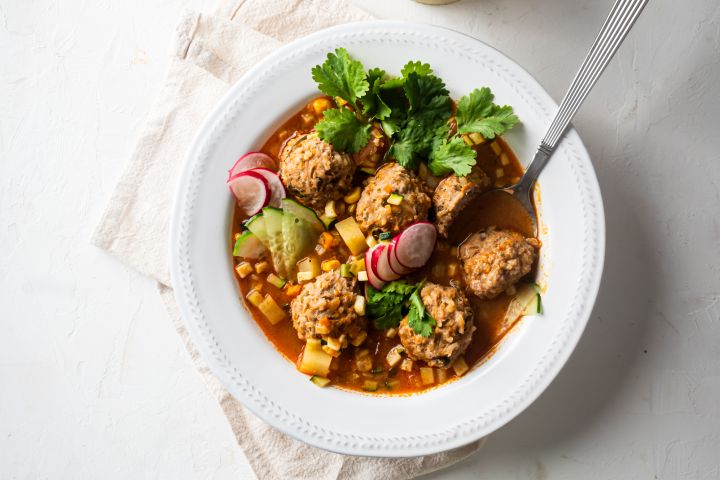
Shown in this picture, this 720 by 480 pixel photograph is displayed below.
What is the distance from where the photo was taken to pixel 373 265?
423 centimetres

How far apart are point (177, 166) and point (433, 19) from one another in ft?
8.21

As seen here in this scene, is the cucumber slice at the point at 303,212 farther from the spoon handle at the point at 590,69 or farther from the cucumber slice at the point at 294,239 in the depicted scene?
the spoon handle at the point at 590,69

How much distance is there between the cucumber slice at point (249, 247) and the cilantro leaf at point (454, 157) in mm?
1472

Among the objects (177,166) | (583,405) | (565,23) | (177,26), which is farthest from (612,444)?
(177,26)

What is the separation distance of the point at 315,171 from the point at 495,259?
1.46 meters

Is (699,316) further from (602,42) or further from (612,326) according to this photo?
(602,42)

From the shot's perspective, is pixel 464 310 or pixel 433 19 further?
pixel 433 19

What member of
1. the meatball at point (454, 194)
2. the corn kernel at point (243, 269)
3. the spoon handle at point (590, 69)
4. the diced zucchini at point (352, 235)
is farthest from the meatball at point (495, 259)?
the corn kernel at point (243, 269)

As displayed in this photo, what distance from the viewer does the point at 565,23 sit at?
4781mm

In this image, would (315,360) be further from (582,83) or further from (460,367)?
(582,83)

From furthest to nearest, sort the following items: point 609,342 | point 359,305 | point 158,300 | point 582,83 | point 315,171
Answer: point 158,300, point 609,342, point 359,305, point 315,171, point 582,83

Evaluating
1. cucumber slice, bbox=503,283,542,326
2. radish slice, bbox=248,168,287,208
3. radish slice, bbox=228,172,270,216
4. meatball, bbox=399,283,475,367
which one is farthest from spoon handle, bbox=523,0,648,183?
radish slice, bbox=228,172,270,216

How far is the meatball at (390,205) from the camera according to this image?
412 cm

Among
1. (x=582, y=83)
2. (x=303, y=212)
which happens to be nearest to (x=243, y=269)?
(x=303, y=212)
